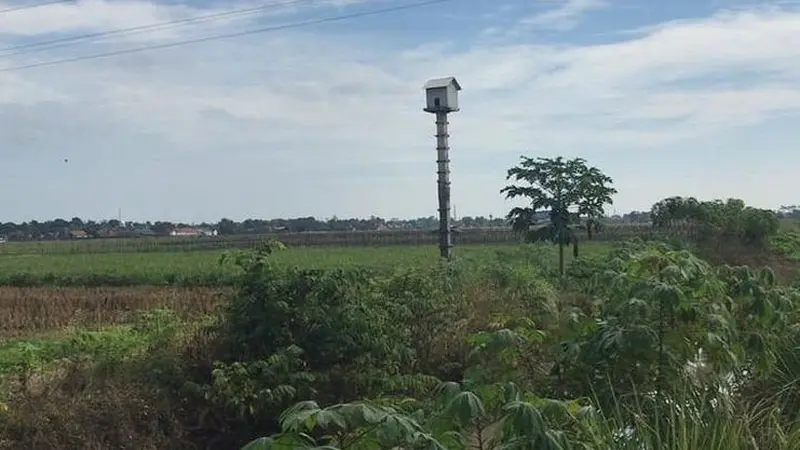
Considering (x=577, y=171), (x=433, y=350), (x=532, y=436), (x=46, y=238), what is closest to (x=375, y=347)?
(x=433, y=350)

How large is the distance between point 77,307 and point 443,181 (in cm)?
1134

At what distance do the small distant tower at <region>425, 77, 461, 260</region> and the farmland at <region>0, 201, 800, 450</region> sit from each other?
5.70 feet

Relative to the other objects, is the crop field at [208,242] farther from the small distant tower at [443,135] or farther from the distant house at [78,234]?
the small distant tower at [443,135]

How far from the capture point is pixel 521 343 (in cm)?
386

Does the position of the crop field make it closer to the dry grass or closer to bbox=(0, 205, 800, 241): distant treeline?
bbox=(0, 205, 800, 241): distant treeline

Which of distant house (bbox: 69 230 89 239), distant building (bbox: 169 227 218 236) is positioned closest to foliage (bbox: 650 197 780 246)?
distant building (bbox: 169 227 218 236)

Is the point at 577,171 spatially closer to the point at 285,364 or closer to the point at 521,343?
the point at 285,364

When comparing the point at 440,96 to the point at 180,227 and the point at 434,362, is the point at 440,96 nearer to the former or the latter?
the point at 434,362

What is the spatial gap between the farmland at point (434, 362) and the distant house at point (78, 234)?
53.2 meters

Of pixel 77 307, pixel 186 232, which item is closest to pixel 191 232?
pixel 186 232

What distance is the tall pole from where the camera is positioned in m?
12.9

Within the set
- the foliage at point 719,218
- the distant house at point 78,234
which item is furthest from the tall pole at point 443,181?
the distant house at point 78,234

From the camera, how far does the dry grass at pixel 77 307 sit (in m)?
16.7

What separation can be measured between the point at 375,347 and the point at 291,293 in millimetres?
749
